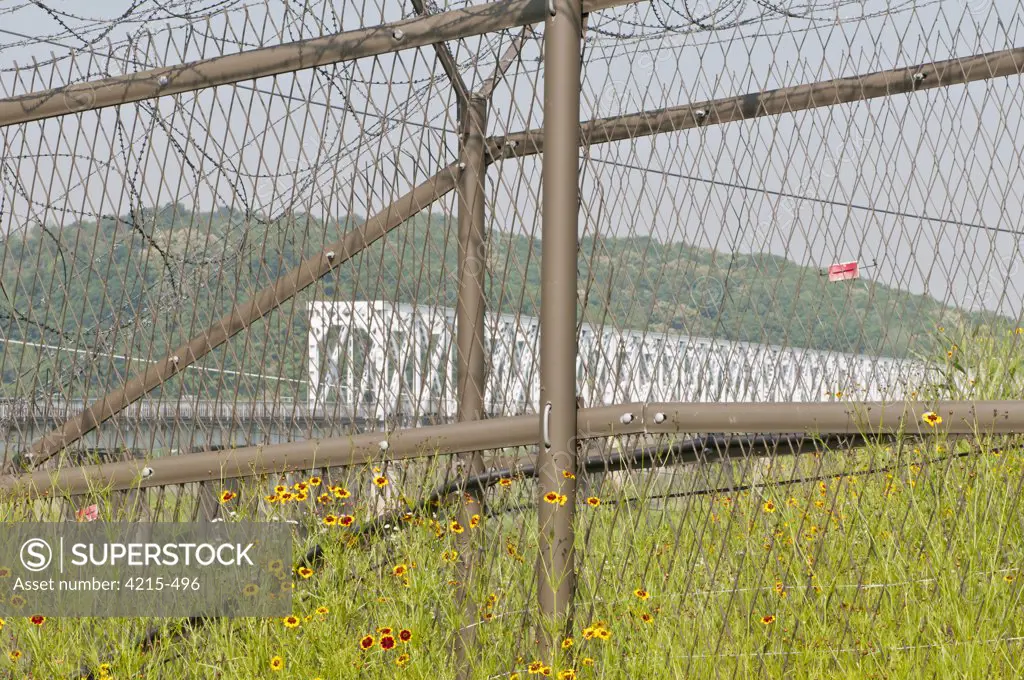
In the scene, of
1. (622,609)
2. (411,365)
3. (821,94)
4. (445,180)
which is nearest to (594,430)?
(622,609)

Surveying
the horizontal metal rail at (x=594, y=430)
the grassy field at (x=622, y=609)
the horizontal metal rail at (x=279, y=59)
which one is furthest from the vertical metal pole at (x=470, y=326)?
the horizontal metal rail at (x=279, y=59)

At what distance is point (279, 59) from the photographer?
9.48ft

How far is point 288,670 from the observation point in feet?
8.22

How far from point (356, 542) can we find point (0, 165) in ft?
5.62

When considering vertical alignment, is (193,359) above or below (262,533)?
above

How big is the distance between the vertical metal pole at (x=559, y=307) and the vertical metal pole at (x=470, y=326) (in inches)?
8.3

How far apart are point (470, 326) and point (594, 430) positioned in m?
0.70

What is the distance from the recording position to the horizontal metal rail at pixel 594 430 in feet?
7.92

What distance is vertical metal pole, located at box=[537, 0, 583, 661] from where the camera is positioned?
2494mm

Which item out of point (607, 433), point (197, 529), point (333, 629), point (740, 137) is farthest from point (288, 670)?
point (740, 137)

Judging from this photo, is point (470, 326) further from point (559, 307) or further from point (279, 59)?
point (279, 59)

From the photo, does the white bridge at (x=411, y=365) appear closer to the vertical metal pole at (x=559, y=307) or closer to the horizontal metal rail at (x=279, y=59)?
the vertical metal pole at (x=559, y=307)

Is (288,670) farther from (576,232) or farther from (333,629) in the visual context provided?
(576,232)

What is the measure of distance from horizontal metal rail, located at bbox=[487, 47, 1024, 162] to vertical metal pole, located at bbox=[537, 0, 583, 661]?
560 mm
